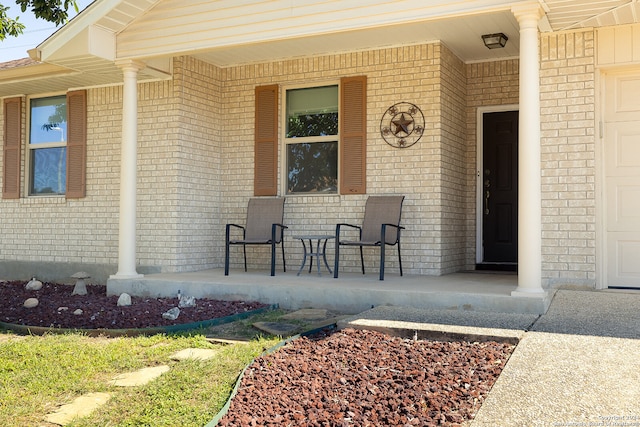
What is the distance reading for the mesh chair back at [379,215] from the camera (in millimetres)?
6387

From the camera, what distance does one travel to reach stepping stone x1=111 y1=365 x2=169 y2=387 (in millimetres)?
3302

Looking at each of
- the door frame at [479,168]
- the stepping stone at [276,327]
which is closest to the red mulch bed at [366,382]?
the stepping stone at [276,327]

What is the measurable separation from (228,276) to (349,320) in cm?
246

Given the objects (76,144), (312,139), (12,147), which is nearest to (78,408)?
(312,139)

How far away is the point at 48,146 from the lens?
819cm

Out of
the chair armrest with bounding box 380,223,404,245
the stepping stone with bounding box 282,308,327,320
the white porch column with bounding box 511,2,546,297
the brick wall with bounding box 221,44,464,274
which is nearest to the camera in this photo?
the white porch column with bounding box 511,2,546,297

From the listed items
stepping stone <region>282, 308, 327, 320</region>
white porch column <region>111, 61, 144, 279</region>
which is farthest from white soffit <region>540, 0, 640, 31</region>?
white porch column <region>111, 61, 144, 279</region>

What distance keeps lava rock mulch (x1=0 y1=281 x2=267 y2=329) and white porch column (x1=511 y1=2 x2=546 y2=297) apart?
7.54 ft

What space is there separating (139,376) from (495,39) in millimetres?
4852

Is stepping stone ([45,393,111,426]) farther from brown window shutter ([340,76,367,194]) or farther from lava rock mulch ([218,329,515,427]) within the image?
brown window shutter ([340,76,367,194])

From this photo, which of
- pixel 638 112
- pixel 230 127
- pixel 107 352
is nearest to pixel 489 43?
pixel 638 112

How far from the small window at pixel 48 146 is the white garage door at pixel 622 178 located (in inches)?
252

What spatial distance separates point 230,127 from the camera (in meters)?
7.67

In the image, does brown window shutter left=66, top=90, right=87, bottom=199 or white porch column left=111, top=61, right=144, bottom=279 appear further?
brown window shutter left=66, top=90, right=87, bottom=199
